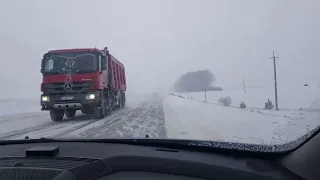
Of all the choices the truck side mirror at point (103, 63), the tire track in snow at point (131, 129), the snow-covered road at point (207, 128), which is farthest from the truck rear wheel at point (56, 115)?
the tire track in snow at point (131, 129)

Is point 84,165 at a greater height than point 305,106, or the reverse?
point 305,106

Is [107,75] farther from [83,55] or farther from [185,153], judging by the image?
[185,153]

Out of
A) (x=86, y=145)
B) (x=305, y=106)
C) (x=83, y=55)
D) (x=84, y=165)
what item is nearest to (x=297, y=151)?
(x=305, y=106)

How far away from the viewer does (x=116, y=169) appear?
2.14 meters

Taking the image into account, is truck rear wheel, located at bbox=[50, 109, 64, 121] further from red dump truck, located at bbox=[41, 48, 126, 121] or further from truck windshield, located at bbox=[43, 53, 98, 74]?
truck windshield, located at bbox=[43, 53, 98, 74]

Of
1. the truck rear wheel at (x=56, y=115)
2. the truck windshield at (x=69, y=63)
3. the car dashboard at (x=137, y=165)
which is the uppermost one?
the truck windshield at (x=69, y=63)

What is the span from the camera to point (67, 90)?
1398 centimetres

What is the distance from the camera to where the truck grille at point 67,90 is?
13.9 meters

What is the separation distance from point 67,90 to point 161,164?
12.4 m

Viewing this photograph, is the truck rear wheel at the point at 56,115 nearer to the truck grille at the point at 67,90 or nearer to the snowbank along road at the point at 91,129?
the snowbank along road at the point at 91,129

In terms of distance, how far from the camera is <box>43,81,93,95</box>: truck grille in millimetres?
13922

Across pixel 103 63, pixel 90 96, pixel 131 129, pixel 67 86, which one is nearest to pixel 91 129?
pixel 131 129

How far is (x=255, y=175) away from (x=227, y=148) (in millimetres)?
385

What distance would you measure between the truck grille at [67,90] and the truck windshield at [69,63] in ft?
1.55
